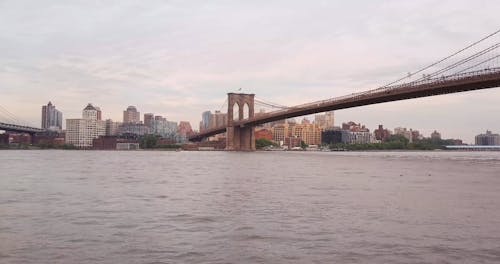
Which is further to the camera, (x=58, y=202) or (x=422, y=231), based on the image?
(x=58, y=202)

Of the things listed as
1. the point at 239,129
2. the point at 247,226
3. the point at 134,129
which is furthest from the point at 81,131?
the point at 247,226

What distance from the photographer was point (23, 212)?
41.7 ft

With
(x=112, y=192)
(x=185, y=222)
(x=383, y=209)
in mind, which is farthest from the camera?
(x=112, y=192)

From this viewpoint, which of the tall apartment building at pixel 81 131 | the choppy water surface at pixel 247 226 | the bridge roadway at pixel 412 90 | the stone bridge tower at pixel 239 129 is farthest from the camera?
the tall apartment building at pixel 81 131

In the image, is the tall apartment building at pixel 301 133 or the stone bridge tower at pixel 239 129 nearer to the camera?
the stone bridge tower at pixel 239 129

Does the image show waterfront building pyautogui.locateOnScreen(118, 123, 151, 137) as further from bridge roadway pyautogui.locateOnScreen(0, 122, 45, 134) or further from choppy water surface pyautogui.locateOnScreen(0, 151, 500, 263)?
choppy water surface pyautogui.locateOnScreen(0, 151, 500, 263)

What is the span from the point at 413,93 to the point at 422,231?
40581 mm

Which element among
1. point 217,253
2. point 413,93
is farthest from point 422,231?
point 413,93

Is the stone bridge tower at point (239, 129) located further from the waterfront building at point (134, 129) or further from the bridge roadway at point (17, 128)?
the waterfront building at point (134, 129)

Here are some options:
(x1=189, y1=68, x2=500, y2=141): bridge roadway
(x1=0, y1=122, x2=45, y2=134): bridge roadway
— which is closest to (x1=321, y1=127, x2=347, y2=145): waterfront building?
(x1=0, y1=122, x2=45, y2=134): bridge roadway

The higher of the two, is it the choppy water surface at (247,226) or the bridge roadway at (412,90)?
the bridge roadway at (412,90)

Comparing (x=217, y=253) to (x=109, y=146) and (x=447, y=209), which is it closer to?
(x=447, y=209)

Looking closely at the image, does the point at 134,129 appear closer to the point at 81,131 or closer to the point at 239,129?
the point at 81,131

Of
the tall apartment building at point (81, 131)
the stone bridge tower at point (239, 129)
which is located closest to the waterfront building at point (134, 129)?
the tall apartment building at point (81, 131)
